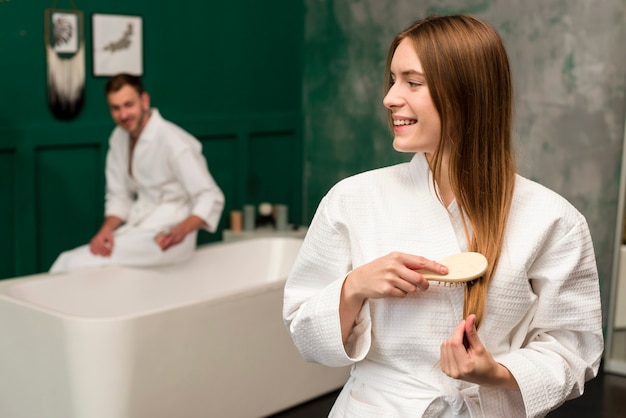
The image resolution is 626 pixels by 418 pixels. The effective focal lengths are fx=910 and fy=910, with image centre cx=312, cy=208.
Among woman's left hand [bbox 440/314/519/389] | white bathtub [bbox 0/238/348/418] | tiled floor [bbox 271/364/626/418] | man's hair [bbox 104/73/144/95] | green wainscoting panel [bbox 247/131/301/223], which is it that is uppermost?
man's hair [bbox 104/73/144/95]

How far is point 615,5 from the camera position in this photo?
407 cm

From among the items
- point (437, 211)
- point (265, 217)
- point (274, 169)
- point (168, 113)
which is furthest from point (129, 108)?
point (437, 211)

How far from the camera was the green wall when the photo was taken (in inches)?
156

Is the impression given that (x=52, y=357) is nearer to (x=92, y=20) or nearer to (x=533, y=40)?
(x=92, y=20)

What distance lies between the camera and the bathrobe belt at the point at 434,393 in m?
1.47

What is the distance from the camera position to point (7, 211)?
13.0ft

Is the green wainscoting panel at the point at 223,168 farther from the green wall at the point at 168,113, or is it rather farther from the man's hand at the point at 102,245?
the man's hand at the point at 102,245

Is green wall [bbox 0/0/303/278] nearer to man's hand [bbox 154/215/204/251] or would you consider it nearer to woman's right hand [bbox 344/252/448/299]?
man's hand [bbox 154/215/204/251]

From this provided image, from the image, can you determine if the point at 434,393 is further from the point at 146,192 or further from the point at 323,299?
the point at 146,192

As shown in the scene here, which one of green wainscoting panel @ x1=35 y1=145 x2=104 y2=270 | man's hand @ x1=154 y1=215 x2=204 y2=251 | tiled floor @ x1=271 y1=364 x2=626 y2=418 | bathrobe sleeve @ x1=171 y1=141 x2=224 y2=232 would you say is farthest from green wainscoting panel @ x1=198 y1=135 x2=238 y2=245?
tiled floor @ x1=271 y1=364 x2=626 y2=418

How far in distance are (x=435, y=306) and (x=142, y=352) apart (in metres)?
1.75

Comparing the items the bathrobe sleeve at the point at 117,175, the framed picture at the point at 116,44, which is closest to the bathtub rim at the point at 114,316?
the bathrobe sleeve at the point at 117,175

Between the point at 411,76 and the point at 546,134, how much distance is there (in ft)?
10.4

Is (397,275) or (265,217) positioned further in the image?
(265,217)
